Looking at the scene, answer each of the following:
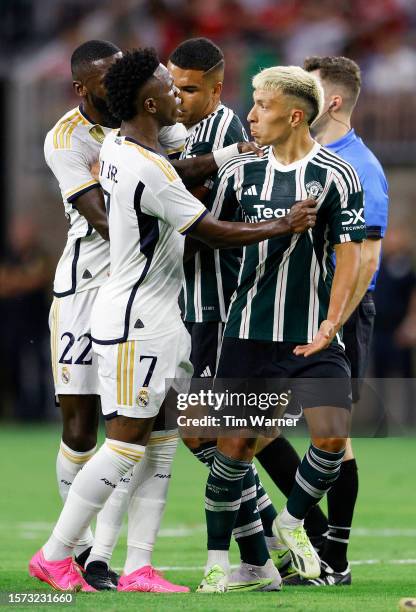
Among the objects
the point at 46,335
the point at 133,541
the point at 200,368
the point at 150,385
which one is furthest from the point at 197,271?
the point at 46,335

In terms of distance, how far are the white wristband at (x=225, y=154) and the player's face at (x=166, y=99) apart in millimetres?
373

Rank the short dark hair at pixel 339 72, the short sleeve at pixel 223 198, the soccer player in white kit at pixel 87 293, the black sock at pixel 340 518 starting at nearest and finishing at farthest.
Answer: the short sleeve at pixel 223 198
the soccer player in white kit at pixel 87 293
the black sock at pixel 340 518
the short dark hair at pixel 339 72

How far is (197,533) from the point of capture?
29.7 ft

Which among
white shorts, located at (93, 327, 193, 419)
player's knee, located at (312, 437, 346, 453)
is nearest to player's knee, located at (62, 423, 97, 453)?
white shorts, located at (93, 327, 193, 419)

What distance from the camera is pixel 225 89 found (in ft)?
60.8

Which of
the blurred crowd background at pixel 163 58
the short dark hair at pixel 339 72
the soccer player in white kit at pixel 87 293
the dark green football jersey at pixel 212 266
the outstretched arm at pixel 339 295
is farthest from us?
the blurred crowd background at pixel 163 58

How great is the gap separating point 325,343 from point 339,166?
0.83 metres

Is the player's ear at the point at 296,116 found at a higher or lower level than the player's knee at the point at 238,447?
higher

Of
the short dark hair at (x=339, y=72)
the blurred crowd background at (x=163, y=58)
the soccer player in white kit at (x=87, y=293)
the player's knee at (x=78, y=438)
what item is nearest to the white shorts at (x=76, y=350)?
the soccer player in white kit at (x=87, y=293)

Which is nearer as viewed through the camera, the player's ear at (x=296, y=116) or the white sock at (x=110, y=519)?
the player's ear at (x=296, y=116)

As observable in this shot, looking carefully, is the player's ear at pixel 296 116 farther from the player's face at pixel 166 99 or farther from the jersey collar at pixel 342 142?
the jersey collar at pixel 342 142

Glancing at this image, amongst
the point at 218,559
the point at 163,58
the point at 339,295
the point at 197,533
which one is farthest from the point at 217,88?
the point at 163,58

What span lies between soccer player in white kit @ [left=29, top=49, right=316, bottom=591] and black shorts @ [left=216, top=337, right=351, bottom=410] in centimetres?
29

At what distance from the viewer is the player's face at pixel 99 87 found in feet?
21.5
